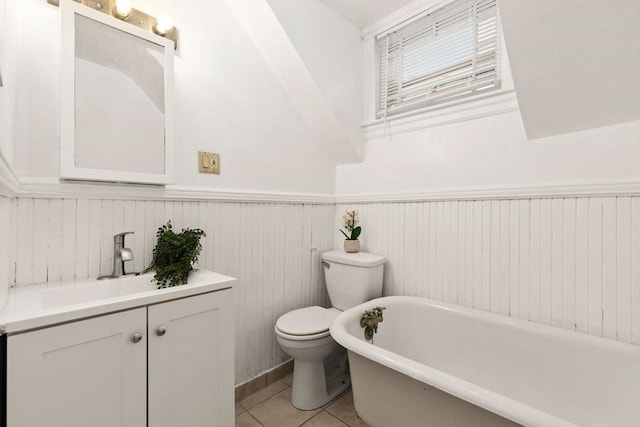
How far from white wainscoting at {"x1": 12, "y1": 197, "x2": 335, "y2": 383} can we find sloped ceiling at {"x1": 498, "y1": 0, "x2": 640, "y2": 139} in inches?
57.5

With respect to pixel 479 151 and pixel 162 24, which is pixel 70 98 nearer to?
pixel 162 24

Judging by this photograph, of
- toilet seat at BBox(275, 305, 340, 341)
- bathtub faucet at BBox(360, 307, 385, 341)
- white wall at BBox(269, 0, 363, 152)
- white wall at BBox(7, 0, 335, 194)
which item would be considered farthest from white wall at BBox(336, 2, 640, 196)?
toilet seat at BBox(275, 305, 340, 341)

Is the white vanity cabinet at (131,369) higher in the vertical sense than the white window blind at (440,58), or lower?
lower

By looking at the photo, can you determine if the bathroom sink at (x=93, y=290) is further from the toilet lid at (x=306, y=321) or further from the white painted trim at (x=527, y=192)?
the white painted trim at (x=527, y=192)

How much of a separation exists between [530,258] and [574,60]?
92 centimetres

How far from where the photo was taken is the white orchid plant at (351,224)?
216 cm

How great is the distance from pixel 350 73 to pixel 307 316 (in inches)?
69.3

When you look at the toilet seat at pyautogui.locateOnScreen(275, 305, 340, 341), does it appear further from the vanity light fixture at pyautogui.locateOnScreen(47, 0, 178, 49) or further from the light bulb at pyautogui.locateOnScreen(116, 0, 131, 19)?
the light bulb at pyautogui.locateOnScreen(116, 0, 131, 19)

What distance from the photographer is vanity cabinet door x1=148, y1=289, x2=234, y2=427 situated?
1.04 metres

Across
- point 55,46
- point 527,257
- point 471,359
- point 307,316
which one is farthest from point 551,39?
point 55,46

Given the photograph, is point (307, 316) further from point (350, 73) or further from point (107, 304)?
point (350, 73)

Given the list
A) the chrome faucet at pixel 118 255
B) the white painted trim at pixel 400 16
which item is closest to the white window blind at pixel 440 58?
the white painted trim at pixel 400 16

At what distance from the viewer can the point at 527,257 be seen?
60.9 inches

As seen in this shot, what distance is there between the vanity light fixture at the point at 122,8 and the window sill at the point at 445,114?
5.06 feet
